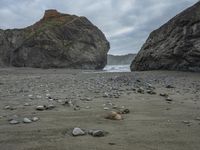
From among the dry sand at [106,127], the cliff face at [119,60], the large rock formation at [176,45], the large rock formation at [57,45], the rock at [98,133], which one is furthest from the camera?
the cliff face at [119,60]

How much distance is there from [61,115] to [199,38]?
1294 centimetres

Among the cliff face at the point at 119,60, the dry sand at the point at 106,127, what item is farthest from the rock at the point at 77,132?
the cliff face at the point at 119,60

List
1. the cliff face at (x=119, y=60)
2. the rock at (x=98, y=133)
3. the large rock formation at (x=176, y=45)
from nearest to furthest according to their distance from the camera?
the rock at (x=98, y=133) < the large rock formation at (x=176, y=45) < the cliff face at (x=119, y=60)

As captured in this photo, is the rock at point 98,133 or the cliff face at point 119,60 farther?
the cliff face at point 119,60

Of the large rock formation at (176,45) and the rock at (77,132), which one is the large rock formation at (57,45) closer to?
the large rock formation at (176,45)

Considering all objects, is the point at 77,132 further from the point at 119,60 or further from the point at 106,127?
the point at 119,60

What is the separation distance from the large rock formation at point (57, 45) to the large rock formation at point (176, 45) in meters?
22.1

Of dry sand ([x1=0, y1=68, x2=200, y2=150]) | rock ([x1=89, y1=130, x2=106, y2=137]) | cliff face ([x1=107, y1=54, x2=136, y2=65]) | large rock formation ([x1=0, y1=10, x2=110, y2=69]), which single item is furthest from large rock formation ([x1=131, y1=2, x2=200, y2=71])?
cliff face ([x1=107, y1=54, x2=136, y2=65])

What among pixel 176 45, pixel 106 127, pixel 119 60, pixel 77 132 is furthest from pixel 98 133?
pixel 119 60

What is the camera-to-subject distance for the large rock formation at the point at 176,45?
55.2 ft

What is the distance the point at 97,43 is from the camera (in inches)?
1855

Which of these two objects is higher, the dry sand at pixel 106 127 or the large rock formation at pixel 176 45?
the large rock formation at pixel 176 45

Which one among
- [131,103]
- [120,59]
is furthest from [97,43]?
[120,59]

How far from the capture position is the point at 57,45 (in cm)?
4325
